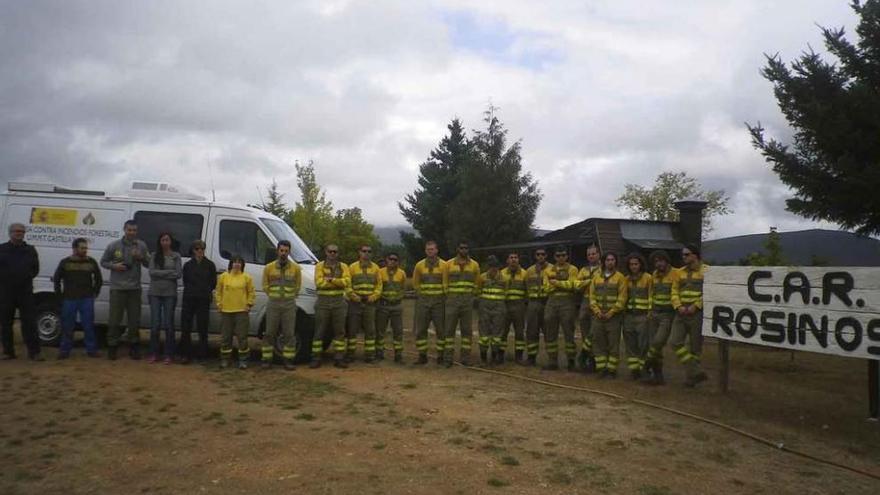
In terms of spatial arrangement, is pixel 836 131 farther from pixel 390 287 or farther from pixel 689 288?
pixel 390 287

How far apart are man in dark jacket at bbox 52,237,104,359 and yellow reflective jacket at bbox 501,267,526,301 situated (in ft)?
A: 19.1

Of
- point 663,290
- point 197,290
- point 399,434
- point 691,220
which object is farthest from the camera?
point 691,220

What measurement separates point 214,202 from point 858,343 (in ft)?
27.4

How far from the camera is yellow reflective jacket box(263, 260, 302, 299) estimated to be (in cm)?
893

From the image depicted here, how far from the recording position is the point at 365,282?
31.4 feet

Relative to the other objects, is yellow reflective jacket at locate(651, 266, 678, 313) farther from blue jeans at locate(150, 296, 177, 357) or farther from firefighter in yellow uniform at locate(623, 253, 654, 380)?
blue jeans at locate(150, 296, 177, 357)

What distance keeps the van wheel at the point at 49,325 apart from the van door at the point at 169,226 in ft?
4.25

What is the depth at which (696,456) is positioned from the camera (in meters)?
5.46

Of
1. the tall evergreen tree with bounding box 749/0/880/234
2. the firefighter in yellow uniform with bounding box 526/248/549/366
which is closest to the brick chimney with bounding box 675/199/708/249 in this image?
the tall evergreen tree with bounding box 749/0/880/234

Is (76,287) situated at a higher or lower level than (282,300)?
higher

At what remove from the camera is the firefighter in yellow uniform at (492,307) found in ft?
32.2

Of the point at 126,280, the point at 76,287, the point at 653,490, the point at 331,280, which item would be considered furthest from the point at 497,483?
the point at 76,287

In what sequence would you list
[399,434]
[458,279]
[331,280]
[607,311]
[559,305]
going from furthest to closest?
1. [458,279]
2. [559,305]
3. [331,280]
4. [607,311]
5. [399,434]

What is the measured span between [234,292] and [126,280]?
1618mm
